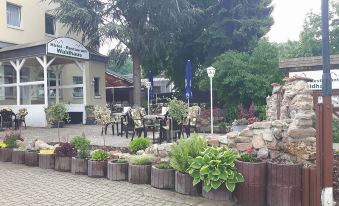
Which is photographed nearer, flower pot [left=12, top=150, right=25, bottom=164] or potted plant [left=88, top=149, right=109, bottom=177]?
potted plant [left=88, top=149, right=109, bottom=177]

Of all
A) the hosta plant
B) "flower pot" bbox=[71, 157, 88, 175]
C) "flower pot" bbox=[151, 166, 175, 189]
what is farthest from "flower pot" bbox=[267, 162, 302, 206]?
"flower pot" bbox=[71, 157, 88, 175]

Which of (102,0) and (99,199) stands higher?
(102,0)

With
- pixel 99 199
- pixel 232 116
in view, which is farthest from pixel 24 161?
pixel 232 116

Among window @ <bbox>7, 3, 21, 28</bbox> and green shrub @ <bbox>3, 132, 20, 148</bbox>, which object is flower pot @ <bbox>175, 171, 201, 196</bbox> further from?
window @ <bbox>7, 3, 21, 28</bbox>

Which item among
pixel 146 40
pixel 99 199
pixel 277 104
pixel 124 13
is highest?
pixel 124 13

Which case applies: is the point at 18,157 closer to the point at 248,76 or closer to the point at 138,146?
the point at 138,146

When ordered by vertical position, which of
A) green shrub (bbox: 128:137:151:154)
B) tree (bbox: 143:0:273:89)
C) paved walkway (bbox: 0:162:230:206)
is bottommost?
paved walkway (bbox: 0:162:230:206)

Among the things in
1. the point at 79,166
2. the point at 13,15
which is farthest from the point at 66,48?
the point at 79,166

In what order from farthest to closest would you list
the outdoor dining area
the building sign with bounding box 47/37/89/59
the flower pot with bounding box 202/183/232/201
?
the building sign with bounding box 47/37/89/59
the outdoor dining area
the flower pot with bounding box 202/183/232/201

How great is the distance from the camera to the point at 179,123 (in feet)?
32.4

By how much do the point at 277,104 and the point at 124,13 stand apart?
13.7m

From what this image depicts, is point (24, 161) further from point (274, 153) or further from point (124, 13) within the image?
point (124, 13)

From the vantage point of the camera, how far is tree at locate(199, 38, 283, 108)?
15.1 meters

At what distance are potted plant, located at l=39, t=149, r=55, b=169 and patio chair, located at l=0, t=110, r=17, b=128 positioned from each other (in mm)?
8321
